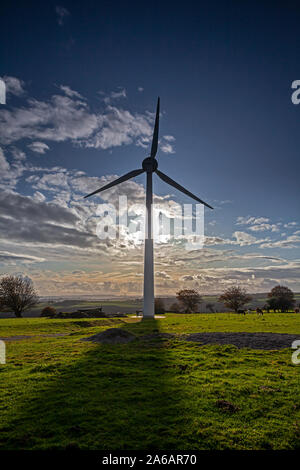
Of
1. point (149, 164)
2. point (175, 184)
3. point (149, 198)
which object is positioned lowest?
point (149, 198)

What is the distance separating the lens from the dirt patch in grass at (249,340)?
22.6 meters

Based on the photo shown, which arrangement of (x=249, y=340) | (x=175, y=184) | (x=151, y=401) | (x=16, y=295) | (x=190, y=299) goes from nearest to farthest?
(x=151, y=401) < (x=249, y=340) < (x=175, y=184) < (x=16, y=295) < (x=190, y=299)

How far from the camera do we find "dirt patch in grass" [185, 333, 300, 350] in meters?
22.6

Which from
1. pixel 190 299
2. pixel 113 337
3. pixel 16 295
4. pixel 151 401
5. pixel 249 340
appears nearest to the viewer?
pixel 151 401

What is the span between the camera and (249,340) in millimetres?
24391

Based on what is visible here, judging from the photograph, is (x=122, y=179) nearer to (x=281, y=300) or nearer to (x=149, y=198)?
(x=149, y=198)

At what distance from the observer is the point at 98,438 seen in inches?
350

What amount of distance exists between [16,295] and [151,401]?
7883 cm

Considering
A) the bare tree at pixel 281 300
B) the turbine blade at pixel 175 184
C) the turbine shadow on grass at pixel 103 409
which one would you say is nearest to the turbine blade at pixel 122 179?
the turbine blade at pixel 175 184

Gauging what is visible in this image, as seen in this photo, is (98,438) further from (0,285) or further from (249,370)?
(0,285)

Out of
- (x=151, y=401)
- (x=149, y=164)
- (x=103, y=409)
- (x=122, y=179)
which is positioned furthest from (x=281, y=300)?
(x=103, y=409)

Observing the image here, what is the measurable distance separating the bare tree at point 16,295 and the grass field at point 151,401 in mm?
66719

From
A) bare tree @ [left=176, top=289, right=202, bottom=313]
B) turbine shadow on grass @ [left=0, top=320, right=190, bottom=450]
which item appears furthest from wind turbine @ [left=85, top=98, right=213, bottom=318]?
bare tree @ [left=176, top=289, right=202, bottom=313]

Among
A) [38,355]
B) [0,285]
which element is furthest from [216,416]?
[0,285]
